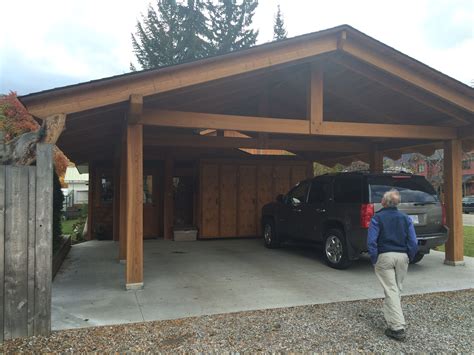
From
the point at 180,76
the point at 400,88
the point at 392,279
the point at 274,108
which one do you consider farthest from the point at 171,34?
the point at 392,279

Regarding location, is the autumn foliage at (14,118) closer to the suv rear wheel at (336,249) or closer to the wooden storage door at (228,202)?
the wooden storage door at (228,202)

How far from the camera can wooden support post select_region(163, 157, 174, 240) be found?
11.8 m

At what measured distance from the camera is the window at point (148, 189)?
1229 centimetres

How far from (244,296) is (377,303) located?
1.90 m

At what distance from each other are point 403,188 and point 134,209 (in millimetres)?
4682

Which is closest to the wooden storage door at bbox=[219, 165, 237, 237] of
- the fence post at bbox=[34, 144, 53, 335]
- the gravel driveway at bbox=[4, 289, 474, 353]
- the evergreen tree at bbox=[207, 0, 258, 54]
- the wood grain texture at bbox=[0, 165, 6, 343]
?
the gravel driveway at bbox=[4, 289, 474, 353]

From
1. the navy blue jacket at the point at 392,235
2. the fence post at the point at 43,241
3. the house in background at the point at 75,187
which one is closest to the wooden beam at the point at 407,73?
the navy blue jacket at the point at 392,235

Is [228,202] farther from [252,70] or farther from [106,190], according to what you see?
[252,70]

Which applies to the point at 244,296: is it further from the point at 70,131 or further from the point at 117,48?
the point at 117,48

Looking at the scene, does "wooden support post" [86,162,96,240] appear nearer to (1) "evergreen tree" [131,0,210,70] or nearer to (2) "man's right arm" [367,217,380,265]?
(2) "man's right arm" [367,217,380,265]

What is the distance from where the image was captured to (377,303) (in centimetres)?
544

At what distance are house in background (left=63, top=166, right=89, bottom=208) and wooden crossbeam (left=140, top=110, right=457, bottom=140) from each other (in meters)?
27.1

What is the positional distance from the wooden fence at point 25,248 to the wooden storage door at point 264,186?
28.6ft

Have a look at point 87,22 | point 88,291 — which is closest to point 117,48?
point 87,22
